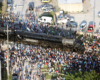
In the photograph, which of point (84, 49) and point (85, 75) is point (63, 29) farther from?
point (85, 75)

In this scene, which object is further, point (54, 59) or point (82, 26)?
point (82, 26)

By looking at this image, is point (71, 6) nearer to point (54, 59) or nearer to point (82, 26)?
point (82, 26)

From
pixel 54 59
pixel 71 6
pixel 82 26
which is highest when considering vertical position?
pixel 71 6

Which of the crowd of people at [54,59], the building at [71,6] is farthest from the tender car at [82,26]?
the crowd of people at [54,59]

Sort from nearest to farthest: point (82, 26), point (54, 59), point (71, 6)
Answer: point (54, 59)
point (82, 26)
point (71, 6)

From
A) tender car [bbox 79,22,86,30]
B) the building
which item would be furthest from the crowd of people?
the building

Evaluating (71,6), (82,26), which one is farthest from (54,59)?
(71,6)

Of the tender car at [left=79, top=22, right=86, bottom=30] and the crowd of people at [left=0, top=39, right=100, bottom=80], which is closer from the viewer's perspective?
the crowd of people at [left=0, top=39, right=100, bottom=80]

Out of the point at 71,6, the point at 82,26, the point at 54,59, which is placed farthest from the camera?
the point at 71,6

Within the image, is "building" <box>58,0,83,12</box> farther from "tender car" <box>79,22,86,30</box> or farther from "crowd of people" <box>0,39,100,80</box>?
"crowd of people" <box>0,39,100,80</box>

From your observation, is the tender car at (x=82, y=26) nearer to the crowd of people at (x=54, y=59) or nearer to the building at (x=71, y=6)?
the building at (x=71, y=6)

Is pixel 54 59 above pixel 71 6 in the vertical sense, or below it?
below

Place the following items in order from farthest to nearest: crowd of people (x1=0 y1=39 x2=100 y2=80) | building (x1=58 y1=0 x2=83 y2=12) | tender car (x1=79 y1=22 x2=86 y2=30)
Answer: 1. building (x1=58 y1=0 x2=83 y2=12)
2. tender car (x1=79 y1=22 x2=86 y2=30)
3. crowd of people (x1=0 y1=39 x2=100 y2=80)
